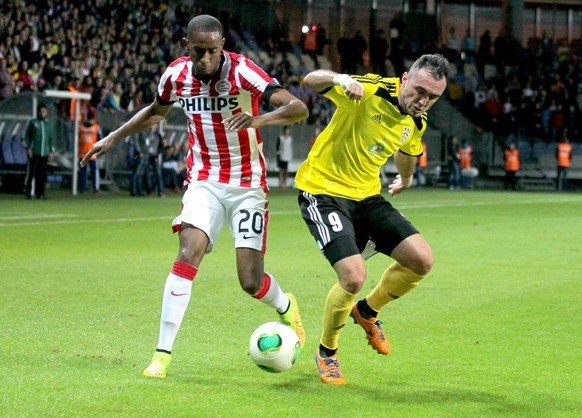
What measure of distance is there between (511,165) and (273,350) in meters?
35.0

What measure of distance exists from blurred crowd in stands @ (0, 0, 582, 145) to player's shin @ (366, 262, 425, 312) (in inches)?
813

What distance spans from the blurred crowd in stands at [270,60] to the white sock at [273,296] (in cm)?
2038

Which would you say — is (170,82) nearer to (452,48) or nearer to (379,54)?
(379,54)

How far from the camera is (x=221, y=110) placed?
23.2ft

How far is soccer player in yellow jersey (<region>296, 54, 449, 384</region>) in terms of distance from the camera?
265 inches

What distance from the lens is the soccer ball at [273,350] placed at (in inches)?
252

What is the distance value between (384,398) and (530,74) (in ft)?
144

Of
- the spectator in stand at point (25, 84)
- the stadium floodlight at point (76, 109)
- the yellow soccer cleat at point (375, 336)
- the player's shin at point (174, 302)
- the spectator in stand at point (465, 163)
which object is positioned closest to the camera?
the player's shin at point (174, 302)

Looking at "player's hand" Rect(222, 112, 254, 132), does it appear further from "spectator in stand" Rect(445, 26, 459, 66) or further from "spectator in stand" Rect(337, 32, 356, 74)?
"spectator in stand" Rect(445, 26, 459, 66)

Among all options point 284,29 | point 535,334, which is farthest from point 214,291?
point 284,29

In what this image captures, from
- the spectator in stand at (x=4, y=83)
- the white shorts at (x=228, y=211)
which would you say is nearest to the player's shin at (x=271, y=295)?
the white shorts at (x=228, y=211)

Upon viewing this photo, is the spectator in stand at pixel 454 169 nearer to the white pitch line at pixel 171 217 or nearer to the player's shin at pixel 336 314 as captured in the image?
the white pitch line at pixel 171 217

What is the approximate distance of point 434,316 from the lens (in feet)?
30.0

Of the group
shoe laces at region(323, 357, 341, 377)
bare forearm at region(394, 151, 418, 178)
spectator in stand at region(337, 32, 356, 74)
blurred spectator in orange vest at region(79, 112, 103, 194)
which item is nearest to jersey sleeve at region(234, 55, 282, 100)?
bare forearm at region(394, 151, 418, 178)
